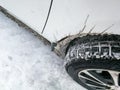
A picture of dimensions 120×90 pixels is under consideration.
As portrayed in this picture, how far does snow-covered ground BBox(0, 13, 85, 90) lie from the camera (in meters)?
2.13

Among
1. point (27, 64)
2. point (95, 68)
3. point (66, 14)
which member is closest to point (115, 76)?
point (95, 68)

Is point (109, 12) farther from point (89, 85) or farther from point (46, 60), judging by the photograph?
point (46, 60)

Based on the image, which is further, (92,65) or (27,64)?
(27,64)

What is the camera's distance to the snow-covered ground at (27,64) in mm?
2135

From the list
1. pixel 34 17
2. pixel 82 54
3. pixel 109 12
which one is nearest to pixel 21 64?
pixel 34 17

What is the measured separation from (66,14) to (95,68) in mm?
364

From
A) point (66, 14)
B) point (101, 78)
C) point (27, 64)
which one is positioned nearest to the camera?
point (66, 14)

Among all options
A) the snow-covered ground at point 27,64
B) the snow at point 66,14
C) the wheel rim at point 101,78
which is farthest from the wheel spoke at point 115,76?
the snow-covered ground at point 27,64

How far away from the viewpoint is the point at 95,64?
166 centimetres

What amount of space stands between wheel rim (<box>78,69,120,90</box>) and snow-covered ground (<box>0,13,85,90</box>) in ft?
0.76

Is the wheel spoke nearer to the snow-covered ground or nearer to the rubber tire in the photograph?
the rubber tire

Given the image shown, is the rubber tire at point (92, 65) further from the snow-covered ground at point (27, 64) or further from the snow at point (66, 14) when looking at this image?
the snow-covered ground at point (27, 64)

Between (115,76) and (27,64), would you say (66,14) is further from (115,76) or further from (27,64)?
(27,64)

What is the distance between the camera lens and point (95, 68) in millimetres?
1702
